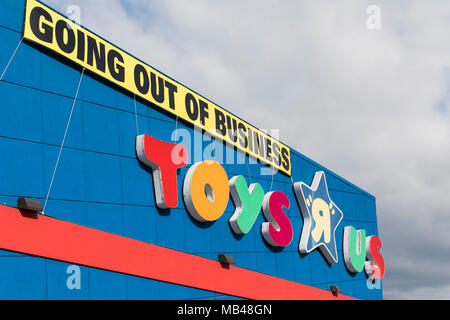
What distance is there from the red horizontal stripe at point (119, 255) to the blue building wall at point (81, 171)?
0.22 m

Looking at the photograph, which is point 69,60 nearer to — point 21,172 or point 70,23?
point 70,23

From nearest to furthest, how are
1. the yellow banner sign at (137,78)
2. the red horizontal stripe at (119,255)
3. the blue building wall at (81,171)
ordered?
the red horizontal stripe at (119,255), the blue building wall at (81,171), the yellow banner sign at (137,78)

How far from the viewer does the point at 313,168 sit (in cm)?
2703

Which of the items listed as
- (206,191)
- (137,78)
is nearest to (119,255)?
(206,191)

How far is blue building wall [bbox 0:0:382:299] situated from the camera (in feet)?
42.0

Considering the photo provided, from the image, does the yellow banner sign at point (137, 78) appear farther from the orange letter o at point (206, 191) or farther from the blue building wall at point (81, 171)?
the orange letter o at point (206, 191)

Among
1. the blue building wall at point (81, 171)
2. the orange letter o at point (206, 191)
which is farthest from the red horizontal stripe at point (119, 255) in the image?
the orange letter o at point (206, 191)

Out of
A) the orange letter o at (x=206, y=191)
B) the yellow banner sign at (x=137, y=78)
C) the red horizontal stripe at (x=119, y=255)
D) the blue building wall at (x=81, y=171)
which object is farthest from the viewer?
the orange letter o at (x=206, y=191)

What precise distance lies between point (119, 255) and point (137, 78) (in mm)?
5915

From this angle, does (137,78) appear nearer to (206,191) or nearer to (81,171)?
(81,171)

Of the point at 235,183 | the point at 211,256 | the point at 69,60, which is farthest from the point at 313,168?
the point at 69,60

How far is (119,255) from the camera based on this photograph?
14.7 m

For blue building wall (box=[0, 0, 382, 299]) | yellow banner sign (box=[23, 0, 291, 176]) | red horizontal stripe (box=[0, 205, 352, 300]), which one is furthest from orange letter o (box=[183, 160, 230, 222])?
yellow banner sign (box=[23, 0, 291, 176])

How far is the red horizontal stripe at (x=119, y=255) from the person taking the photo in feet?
40.6
